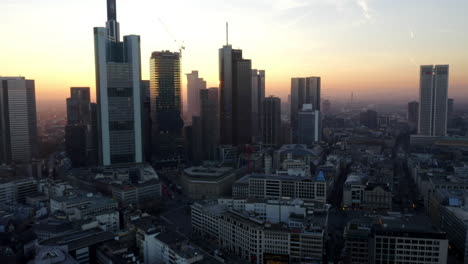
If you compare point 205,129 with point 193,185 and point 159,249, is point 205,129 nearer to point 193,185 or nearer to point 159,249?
point 193,185

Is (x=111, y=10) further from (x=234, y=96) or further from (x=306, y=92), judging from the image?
(x=306, y=92)

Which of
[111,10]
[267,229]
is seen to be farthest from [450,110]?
[267,229]

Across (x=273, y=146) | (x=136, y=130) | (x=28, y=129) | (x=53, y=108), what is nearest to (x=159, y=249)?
(x=136, y=130)

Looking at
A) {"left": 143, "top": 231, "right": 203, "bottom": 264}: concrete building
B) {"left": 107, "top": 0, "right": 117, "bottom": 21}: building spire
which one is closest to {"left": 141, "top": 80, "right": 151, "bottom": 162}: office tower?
{"left": 107, "top": 0, "right": 117, "bottom": 21}: building spire

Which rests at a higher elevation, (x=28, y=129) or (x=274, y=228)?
(x=28, y=129)

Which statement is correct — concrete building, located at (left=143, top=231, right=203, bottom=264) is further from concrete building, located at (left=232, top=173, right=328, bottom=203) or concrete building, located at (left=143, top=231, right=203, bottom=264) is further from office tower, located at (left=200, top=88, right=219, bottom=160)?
office tower, located at (left=200, top=88, right=219, bottom=160)
